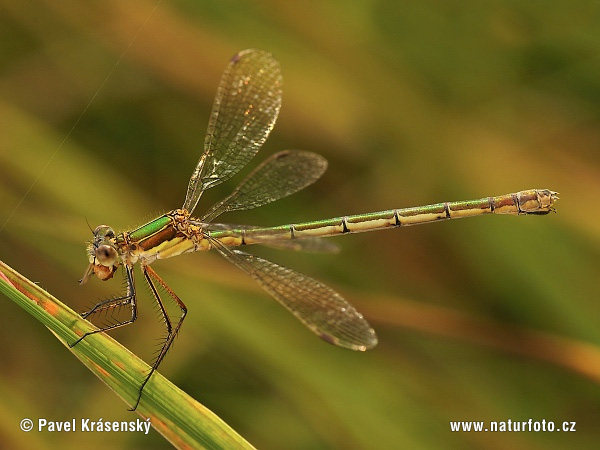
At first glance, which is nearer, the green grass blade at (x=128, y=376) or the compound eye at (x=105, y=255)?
the green grass blade at (x=128, y=376)

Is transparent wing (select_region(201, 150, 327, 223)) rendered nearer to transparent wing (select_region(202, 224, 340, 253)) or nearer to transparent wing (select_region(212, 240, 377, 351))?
transparent wing (select_region(202, 224, 340, 253))

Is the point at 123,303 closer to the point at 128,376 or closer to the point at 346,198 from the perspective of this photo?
the point at 128,376

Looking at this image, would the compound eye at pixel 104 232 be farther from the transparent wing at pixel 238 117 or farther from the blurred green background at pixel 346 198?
the blurred green background at pixel 346 198

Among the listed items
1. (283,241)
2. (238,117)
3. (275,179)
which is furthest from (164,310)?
(238,117)

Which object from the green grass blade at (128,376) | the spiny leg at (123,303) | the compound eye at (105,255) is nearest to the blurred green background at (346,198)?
the spiny leg at (123,303)

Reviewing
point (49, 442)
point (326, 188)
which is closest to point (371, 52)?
point (326, 188)

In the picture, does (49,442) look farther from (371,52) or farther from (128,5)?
(371,52)
